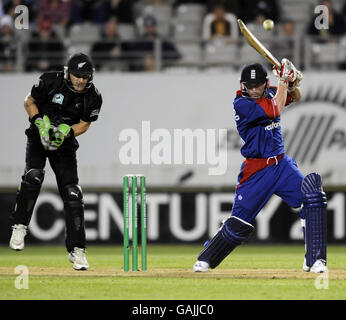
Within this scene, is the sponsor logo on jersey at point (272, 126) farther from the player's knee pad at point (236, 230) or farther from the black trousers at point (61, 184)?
the black trousers at point (61, 184)

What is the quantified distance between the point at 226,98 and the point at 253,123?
647cm

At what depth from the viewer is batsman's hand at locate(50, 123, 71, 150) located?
8.34 m

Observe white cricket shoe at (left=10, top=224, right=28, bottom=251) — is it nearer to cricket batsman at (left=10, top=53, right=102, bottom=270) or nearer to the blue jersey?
cricket batsman at (left=10, top=53, right=102, bottom=270)

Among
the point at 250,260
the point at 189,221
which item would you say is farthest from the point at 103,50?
the point at 250,260

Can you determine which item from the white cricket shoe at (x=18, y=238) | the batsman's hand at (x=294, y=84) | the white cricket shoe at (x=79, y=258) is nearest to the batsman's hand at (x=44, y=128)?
the white cricket shoe at (x=18, y=238)

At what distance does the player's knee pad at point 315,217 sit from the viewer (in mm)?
8008

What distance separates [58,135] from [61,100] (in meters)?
0.40

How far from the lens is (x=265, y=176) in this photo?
8.18m

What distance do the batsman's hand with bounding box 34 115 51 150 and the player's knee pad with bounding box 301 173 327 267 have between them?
7.85ft

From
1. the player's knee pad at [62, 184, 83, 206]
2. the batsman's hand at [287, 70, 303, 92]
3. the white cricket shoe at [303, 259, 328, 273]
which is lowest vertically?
the white cricket shoe at [303, 259, 328, 273]

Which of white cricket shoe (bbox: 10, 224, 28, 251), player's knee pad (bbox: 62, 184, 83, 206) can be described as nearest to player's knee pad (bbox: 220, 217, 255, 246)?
player's knee pad (bbox: 62, 184, 83, 206)

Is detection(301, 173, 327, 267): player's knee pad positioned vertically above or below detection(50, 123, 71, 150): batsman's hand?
below

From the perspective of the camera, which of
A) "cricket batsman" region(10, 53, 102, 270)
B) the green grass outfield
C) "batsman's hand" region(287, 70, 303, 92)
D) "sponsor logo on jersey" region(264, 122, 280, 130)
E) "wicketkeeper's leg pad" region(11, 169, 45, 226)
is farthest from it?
"wicketkeeper's leg pad" region(11, 169, 45, 226)

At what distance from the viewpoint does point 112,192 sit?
1295cm
